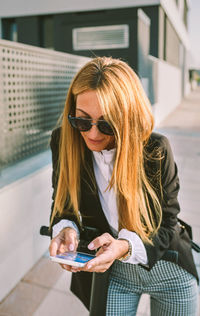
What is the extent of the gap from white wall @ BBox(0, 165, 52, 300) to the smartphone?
1600 millimetres

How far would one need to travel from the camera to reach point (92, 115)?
1373 millimetres

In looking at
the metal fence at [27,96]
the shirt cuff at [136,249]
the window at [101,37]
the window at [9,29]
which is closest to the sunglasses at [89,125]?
the shirt cuff at [136,249]

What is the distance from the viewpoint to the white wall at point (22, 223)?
9.15ft

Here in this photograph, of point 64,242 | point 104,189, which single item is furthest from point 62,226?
point 104,189

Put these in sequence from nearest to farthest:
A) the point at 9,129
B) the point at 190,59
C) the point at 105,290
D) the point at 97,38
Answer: the point at 105,290 < the point at 9,129 < the point at 97,38 < the point at 190,59

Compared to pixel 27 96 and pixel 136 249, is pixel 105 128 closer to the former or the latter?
pixel 136 249

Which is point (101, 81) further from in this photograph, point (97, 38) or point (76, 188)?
point (97, 38)

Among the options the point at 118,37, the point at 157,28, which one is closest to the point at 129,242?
the point at 118,37

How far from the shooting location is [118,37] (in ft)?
46.9

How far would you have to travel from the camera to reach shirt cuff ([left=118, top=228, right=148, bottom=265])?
52.5 inches

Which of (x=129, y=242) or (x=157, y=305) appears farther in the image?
(x=157, y=305)

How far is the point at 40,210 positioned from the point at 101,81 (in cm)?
227

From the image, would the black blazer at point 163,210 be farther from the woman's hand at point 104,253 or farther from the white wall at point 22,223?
the white wall at point 22,223

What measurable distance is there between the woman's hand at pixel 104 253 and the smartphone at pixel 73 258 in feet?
0.09
